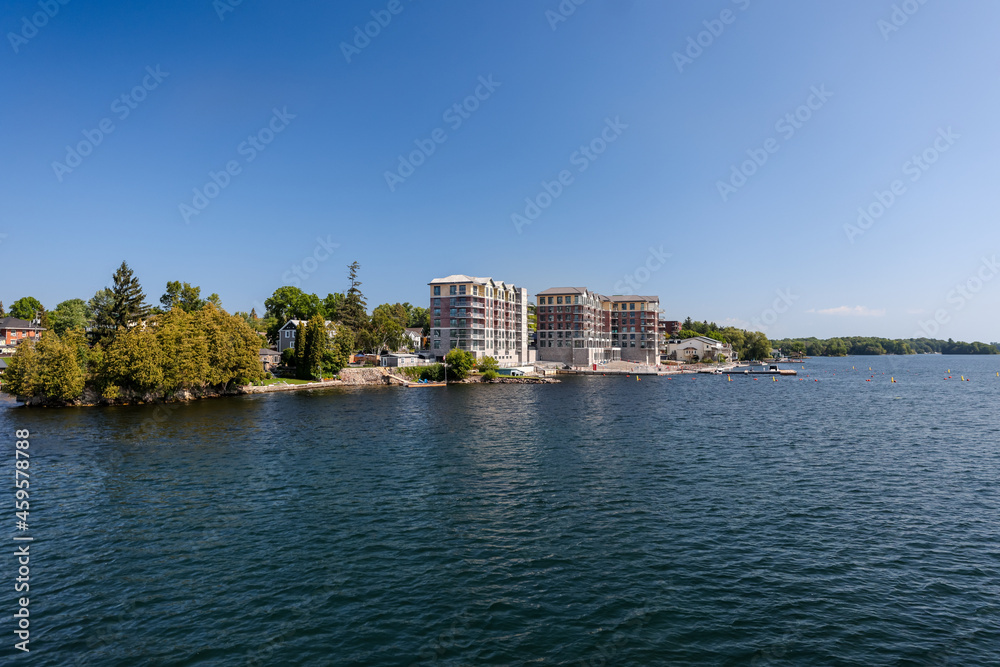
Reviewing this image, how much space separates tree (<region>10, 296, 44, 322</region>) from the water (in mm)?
192316

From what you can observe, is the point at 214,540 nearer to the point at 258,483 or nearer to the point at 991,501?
the point at 258,483

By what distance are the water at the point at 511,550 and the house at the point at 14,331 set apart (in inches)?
4827

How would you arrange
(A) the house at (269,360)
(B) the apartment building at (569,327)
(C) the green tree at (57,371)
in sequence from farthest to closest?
(B) the apartment building at (569,327) < (A) the house at (269,360) < (C) the green tree at (57,371)

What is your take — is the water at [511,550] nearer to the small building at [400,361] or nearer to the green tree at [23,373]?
the green tree at [23,373]

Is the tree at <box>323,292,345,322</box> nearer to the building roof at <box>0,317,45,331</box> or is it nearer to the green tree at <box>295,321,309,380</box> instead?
the green tree at <box>295,321,309,380</box>

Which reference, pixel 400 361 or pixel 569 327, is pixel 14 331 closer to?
pixel 400 361

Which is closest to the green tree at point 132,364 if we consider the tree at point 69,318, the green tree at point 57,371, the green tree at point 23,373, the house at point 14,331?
the green tree at point 57,371

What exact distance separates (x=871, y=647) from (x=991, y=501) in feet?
84.4

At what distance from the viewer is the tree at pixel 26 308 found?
630ft

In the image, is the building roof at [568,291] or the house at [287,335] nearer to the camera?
the house at [287,335]

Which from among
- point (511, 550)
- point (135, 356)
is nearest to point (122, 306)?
point (135, 356)

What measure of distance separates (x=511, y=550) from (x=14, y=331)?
180 metres

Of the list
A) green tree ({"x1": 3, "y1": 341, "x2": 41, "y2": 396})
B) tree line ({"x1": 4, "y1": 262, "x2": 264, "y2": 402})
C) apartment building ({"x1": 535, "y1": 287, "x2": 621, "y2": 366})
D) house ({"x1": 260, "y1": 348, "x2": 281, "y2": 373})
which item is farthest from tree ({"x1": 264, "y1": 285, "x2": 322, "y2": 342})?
green tree ({"x1": 3, "y1": 341, "x2": 41, "y2": 396})

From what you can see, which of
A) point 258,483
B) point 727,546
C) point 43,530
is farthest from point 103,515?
point 727,546
